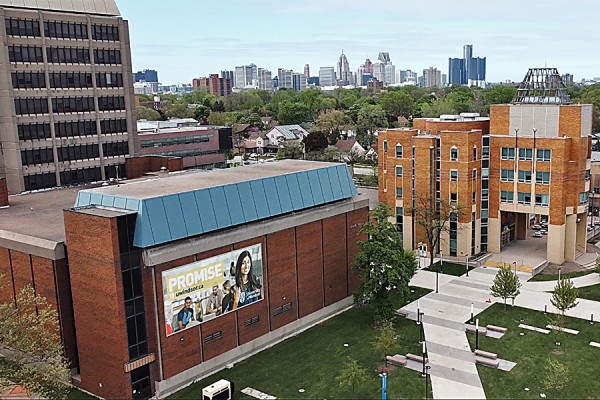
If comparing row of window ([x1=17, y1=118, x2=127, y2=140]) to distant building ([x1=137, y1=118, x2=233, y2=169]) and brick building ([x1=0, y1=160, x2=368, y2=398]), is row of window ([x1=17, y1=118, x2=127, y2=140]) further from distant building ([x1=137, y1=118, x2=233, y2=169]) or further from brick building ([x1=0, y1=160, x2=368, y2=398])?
brick building ([x1=0, y1=160, x2=368, y2=398])

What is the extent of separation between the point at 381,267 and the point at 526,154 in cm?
2349

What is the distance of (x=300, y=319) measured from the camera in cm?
4050

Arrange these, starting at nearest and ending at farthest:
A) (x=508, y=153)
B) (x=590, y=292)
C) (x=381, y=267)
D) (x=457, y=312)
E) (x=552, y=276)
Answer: (x=381, y=267) → (x=457, y=312) → (x=590, y=292) → (x=552, y=276) → (x=508, y=153)

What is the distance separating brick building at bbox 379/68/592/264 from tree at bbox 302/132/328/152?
175 feet

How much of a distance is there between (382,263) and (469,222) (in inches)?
779

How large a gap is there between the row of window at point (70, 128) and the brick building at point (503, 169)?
92.2ft

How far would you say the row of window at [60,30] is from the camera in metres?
54.5

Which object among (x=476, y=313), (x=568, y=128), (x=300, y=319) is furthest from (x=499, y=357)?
(x=568, y=128)

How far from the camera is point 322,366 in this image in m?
35.2

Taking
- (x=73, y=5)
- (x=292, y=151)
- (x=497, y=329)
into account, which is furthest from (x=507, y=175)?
(x=292, y=151)

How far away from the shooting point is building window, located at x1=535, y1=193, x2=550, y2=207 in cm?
5438

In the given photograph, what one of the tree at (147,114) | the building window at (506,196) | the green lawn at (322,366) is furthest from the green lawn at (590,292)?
the tree at (147,114)

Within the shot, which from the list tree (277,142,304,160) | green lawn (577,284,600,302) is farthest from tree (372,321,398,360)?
tree (277,142,304,160)

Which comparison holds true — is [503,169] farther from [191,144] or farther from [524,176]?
[191,144]
